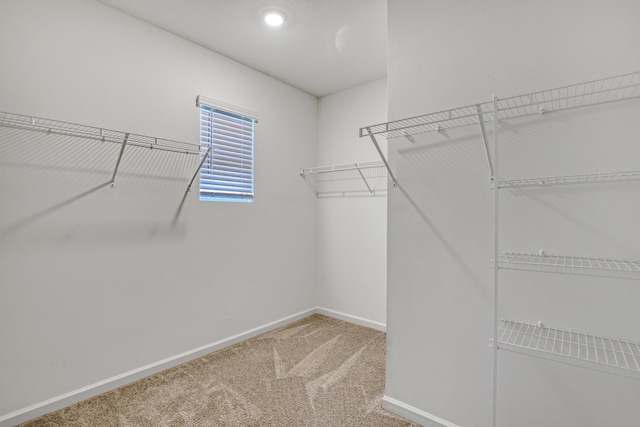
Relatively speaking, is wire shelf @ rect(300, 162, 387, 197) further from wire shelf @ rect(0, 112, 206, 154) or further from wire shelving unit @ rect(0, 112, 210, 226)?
wire shelf @ rect(0, 112, 206, 154)

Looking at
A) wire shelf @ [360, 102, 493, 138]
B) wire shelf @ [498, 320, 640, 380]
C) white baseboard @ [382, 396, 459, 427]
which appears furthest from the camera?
white baseboard @ [382, 396, 459, 427]

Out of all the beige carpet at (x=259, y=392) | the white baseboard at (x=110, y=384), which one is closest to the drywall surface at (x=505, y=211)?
the beige carpet at (x=259, y=392)

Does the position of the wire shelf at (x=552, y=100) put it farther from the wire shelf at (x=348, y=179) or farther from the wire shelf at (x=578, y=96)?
the wire shelf at (x=348, y=179)

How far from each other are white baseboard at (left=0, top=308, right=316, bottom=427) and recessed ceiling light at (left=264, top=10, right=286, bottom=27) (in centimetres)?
249

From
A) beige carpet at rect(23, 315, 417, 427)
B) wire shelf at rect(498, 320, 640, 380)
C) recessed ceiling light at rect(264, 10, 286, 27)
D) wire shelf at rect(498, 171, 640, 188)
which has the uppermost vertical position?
recessed ceiling light at rect(264, 10, 286, 27)

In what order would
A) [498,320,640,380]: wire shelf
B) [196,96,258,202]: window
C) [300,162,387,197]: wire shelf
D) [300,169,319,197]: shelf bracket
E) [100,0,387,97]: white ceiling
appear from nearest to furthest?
1. [498,320,640,380]: wire shelf
2. [100,0,387,97]: white ceiling
3. [196,96,258,202]: window
4. [300,162,387,197]: wire shelf
5. [300,169,319,197]: shelf bracket

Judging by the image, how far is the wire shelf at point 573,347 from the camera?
1043 millimetres

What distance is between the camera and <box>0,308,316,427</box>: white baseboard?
166 centimetres

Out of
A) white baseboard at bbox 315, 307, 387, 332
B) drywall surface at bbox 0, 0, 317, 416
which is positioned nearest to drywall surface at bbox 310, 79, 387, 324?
white baseboard at bbox 315, 307, 387, 332

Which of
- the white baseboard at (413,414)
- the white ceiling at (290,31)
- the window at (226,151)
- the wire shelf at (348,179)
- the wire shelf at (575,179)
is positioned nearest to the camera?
the wire shelf at (575,179)

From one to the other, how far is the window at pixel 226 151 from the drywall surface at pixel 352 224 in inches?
36.8

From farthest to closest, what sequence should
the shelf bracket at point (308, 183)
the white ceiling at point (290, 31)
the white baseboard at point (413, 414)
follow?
the shelf bracket at point (308, 183) < the white ceiling at point (290, 31) < the white baseboard at point (413, 414)

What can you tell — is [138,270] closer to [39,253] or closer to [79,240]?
[79,240]

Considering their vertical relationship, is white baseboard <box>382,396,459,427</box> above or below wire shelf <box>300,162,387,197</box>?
below
